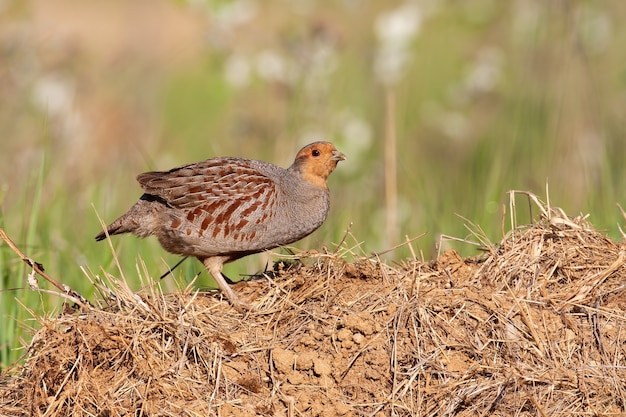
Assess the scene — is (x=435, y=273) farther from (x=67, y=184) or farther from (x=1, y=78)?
(x=1, y=78)

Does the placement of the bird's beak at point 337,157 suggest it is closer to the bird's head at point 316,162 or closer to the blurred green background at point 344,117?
the bird's head at point 316,162

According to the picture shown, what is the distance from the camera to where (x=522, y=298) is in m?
3.69

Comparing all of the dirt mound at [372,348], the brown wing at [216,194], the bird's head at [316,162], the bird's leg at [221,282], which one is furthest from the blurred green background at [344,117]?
the dirt mound at [372,348]

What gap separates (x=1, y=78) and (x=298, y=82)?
2790mm

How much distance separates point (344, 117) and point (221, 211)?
409 cm

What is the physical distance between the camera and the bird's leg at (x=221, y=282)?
13.4 ft

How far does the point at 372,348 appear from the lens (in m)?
3.53

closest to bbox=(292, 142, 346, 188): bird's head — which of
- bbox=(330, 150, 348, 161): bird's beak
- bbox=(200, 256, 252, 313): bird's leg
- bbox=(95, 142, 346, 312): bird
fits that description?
bbox=(330, 150, 348, 161): bird's beak

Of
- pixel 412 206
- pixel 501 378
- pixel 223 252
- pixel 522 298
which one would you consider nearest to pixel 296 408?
pixel 501 378

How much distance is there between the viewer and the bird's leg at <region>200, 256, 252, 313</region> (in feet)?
13.4

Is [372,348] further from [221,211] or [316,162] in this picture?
[316,162]

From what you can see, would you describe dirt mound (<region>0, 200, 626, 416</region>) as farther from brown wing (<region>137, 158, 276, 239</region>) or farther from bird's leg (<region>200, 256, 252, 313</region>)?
brown wing (<region>137, 158, 276, 239</region>)

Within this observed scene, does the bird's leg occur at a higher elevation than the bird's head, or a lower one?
lower

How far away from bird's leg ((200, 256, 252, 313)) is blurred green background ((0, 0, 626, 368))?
0.90 feet
